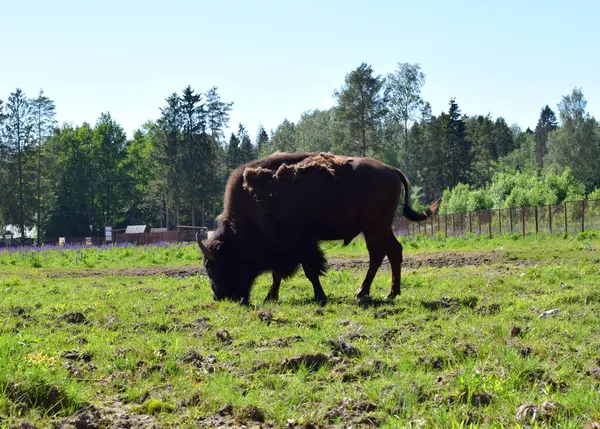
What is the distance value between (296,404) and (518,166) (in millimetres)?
109953

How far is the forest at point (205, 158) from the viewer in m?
66.2

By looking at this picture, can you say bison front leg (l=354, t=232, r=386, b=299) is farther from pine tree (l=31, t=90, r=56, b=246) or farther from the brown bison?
pine tree (l=31, t=90, r=56, b=246)

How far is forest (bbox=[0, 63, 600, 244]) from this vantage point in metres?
66.2

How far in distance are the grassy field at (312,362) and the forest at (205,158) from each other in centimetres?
4970

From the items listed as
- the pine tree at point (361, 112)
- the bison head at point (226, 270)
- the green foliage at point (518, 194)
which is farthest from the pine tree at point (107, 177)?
the bison head at point (226, 270)

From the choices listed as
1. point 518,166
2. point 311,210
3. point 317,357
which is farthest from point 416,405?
point 518,166

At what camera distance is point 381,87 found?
67.3m

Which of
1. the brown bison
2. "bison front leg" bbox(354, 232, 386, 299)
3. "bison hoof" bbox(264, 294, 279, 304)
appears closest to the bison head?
the brown bison

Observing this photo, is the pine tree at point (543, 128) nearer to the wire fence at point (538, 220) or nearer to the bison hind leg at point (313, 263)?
the wire fence at point (538, 220)

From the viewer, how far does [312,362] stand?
6043mm

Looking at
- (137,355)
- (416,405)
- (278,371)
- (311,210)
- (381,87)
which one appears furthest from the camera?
(381,87)

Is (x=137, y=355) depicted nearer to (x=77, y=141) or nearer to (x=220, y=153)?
(x=220, y=153)

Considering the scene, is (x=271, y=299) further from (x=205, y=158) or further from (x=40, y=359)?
(x=205, y=158)

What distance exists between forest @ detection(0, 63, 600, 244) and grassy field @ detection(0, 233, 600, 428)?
49702mm
